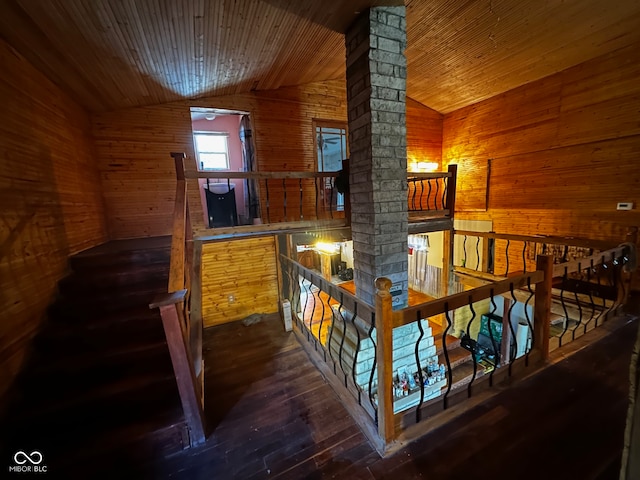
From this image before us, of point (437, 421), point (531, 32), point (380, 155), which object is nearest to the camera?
point (437, 421)

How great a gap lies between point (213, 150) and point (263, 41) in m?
4.55

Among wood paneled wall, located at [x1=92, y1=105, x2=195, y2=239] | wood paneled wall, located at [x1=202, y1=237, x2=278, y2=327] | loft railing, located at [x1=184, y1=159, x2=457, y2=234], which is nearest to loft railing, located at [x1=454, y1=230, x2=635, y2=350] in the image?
loft railing, located at [x1=184, y1=159, x2=457, y2=234]

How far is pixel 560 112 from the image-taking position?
4418 millimetres

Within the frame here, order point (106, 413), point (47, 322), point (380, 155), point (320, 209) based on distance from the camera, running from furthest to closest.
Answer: point (320, 209), point (380, 155), point (47, 322), point (106, 413)

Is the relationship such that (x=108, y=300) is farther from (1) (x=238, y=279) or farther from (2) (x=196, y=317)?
(1) (x=238, y=279)

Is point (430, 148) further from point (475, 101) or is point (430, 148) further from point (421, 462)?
point (421, 462)

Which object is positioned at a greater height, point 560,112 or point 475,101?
point 475,101

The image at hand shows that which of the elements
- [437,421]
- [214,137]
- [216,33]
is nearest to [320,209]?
[216,33]

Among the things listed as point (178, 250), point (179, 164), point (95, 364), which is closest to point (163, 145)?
point (179, 164)

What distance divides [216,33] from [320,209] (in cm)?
341

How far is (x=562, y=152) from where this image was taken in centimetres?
445

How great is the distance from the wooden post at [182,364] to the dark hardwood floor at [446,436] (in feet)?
0.53

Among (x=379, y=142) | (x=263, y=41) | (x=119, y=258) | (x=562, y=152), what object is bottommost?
(x=119, y=258)

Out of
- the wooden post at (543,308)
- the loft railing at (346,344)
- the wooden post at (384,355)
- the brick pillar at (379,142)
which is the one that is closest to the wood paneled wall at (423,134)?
the brick pillar at (379,142)
